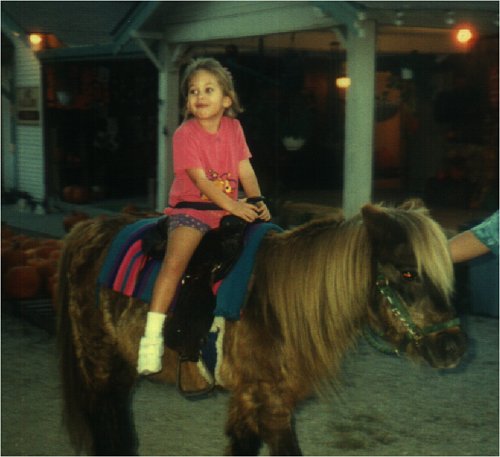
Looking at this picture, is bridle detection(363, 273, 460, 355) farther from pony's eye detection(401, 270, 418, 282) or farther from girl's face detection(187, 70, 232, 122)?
girl's face detection(187, 70, 232, 122)

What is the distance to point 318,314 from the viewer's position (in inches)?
152

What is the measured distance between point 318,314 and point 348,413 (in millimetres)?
2374

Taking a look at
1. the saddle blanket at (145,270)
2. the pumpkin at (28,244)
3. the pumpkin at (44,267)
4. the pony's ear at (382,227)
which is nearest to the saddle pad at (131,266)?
the saddle blanket at (145,270)

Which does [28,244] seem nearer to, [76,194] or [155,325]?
[155,325]

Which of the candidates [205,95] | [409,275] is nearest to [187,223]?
[205,95]

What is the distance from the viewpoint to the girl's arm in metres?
4.07

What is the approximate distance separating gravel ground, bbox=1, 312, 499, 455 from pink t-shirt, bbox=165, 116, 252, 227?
1.32 metres

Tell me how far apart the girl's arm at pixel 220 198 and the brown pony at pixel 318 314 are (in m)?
0.15

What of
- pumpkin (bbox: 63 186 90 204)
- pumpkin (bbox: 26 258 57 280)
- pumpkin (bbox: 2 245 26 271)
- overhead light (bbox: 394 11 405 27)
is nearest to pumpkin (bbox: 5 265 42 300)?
pumpkin (bbox: 26 258 57 280)

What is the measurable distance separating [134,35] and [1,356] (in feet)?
26.3

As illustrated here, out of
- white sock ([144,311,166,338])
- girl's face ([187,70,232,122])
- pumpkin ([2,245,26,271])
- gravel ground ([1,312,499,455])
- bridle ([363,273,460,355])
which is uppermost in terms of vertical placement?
girl's face ([187,70,232,122])

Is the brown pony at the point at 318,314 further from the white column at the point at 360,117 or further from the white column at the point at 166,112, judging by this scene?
the white column at the point at 166,112

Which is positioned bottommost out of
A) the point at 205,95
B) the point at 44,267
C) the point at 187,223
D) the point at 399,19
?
the point at 44,267

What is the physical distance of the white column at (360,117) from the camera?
10.4 metres
